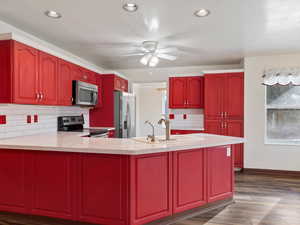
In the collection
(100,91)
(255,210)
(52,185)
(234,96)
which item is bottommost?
(255,210)

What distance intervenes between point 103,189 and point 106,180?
0.10m

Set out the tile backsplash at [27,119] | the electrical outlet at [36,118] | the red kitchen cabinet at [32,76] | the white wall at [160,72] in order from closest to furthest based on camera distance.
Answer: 1. the red kitchen cabinet at [32,76]
2. the tile backsplash at [27,119]
3. the electrical outlet at [36,118]
4. the white wall at [160,72]

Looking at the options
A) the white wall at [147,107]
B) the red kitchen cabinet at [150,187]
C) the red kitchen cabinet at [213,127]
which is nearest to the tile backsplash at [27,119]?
the red kitchen cabinet at [150,187]

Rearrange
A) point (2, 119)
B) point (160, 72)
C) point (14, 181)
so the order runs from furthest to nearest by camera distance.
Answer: point (160, 72)
point (2, 119)
point (14, 181)

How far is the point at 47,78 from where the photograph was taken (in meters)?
3.32

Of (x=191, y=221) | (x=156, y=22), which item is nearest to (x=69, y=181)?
(x=191, y=221)

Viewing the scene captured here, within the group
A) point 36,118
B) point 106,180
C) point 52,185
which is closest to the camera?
point 106,180

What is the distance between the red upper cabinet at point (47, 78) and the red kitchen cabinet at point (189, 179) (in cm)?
212

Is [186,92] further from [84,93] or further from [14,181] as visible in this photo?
[14,181]

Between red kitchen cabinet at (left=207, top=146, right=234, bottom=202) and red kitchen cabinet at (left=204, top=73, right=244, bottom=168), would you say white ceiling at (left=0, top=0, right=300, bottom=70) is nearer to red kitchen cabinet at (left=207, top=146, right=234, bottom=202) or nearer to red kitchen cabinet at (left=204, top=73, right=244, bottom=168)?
red kitchen cabinet at (left=204, top=73, right=244, bottom=168)

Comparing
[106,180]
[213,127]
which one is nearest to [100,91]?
[213,127]

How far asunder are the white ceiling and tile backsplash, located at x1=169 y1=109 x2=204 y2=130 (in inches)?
60.6

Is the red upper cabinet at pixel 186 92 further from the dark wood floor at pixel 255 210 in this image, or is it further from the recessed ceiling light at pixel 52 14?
the recessed ceiling light at pixel 52 14

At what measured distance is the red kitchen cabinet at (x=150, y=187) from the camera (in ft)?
7.11
